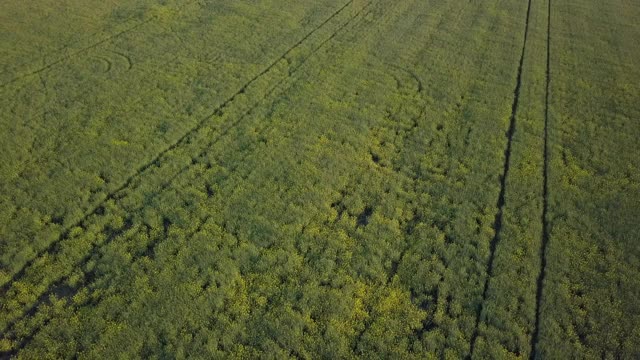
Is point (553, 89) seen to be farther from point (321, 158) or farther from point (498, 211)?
point (321, 158)

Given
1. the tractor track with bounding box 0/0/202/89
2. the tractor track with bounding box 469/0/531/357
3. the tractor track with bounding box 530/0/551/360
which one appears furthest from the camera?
the tractor track with bounding box 0/0/202/89

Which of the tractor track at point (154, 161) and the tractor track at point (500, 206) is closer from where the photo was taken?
the tractor track at point (500, 206)

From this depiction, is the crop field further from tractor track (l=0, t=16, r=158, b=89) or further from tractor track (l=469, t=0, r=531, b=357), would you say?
tractor track (l=0, t=16, r=158, b=89)

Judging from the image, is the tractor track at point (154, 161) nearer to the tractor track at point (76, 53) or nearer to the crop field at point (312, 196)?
the crop field at point (312, 196)

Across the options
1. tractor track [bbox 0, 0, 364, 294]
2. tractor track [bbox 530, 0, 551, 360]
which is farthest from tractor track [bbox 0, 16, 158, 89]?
tractor track [bbox 530, 0, 551, 360]

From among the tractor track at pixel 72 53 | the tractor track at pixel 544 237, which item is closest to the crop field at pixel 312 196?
Result: the tractor track at pixel 544 237

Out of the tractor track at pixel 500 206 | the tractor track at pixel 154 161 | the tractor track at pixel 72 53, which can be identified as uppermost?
the tractor track at pixel 500 206

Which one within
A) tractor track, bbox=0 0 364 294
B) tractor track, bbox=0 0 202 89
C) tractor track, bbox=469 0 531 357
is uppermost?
tractor track, bbox=469 0 531 357

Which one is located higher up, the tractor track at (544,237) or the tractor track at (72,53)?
the tractor track at (544,237)

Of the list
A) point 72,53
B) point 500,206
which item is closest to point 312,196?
point 500,206

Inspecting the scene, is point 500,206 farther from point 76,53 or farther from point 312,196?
point 76,53
